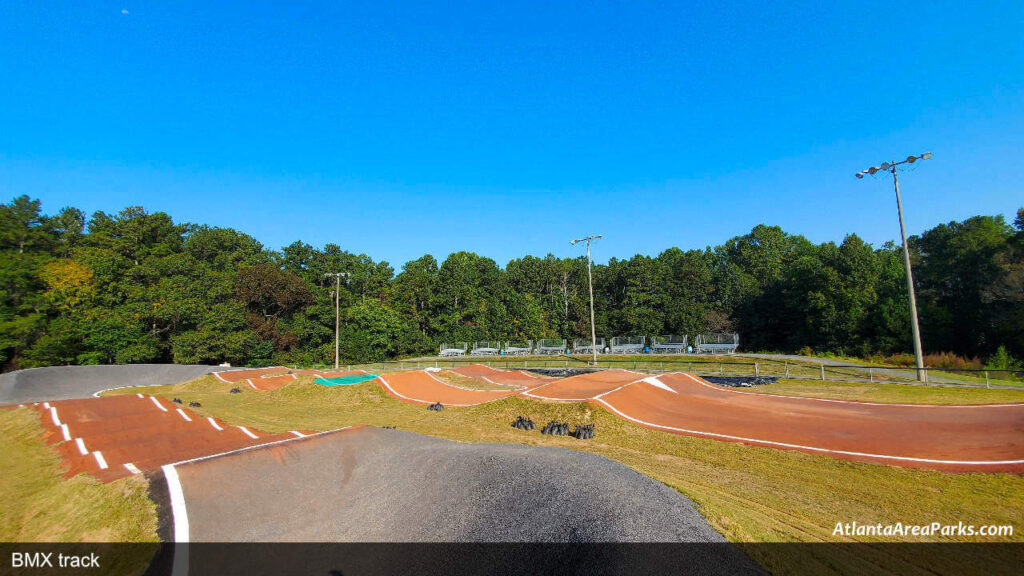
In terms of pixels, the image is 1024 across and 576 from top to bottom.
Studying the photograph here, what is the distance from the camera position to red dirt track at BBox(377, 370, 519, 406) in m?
21.6

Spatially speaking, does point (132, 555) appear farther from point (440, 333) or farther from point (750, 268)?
point (750, 268)

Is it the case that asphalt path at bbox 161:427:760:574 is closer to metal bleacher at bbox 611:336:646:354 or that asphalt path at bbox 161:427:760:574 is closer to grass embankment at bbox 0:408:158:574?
grass embankment at bbox 0:408:158:574

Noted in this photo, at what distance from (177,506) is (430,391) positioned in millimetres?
17670

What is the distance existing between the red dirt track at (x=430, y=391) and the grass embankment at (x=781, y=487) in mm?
2996

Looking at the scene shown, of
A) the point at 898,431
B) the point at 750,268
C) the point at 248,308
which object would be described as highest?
the point at 750,268

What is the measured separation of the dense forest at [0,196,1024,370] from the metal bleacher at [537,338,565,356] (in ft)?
30.2

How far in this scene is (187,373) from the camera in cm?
3628

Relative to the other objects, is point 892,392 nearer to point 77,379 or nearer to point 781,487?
point 781,487

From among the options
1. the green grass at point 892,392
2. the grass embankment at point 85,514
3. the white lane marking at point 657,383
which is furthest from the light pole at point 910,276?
the grass embankment at point 85,514

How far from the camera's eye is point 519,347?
192 feet

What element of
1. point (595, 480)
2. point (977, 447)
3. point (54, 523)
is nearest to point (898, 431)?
point (977, 447)

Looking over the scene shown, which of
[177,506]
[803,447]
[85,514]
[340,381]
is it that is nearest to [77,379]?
[340,381]

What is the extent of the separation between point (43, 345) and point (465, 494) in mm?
51232

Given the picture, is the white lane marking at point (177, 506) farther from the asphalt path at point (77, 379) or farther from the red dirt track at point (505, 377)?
the asphalt path at point (77, 379)
